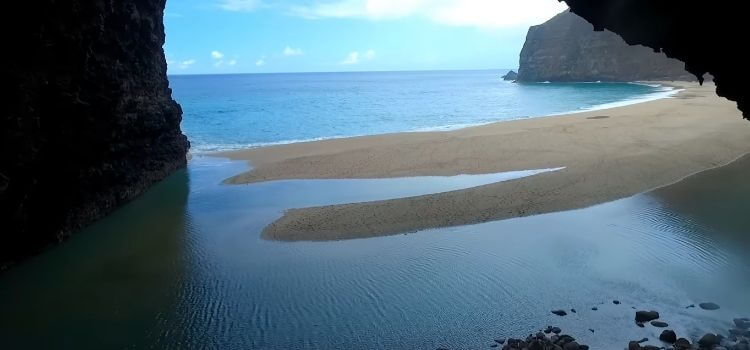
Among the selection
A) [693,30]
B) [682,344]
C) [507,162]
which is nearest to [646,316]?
[682,344]

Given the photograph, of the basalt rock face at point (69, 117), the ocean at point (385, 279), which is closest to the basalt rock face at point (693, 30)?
the ocean at point (385, 279)

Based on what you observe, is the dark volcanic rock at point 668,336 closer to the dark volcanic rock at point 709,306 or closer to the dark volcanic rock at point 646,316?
the dark volcanic rock at point 646,316

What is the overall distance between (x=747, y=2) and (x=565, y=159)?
17330mm

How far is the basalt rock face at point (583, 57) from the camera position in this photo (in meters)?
108

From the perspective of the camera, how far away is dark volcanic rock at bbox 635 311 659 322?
352 inches

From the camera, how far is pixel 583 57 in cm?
11988

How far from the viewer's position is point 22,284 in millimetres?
12422

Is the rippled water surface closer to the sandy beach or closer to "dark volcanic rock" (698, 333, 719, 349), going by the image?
"dark volcanic rock" (698, 333, 719, 349)

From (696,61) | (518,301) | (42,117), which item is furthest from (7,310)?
(696,61)

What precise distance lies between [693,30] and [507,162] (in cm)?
1595

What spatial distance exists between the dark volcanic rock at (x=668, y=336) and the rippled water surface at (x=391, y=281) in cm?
24

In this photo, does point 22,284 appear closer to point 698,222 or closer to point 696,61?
point 696,61

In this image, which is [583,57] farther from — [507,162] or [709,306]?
[709,306]

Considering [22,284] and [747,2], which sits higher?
[747,2]
